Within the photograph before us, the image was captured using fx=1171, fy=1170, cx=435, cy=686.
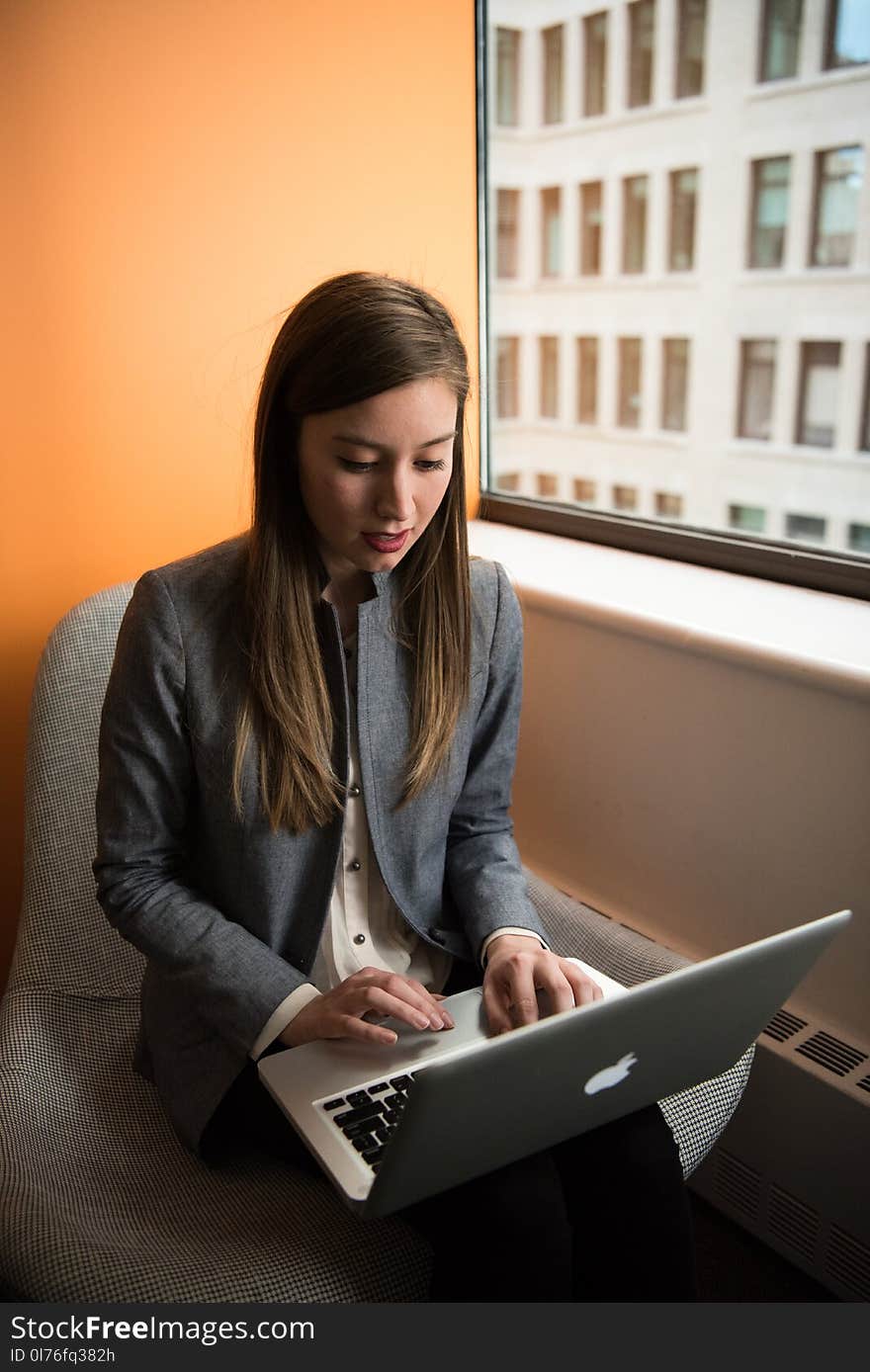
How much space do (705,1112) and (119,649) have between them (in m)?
0.79

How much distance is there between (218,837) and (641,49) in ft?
5.58

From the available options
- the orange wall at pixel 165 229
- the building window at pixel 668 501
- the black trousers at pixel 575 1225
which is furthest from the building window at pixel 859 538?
the black trousers at pixel 575 1225

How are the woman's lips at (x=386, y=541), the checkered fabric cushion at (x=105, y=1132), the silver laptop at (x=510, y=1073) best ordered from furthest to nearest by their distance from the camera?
1. the woman's lips at (x=386, y=541)
2. the checkered fabric cushion at (x=105, y=1132)
3. the silver laptop at (x=510, y=1073)

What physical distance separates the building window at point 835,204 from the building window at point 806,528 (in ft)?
1.34

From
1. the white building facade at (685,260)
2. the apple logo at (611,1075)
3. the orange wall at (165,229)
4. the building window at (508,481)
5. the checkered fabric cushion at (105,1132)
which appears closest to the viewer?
the apple logo at (611,1075)

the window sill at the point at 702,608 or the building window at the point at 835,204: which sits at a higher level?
the building window at the point at 835,204

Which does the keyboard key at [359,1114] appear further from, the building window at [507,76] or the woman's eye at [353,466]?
the building window at [507,76]

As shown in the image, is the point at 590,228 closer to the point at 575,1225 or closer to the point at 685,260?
the point at 685,260

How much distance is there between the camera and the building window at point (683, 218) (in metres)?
2.14

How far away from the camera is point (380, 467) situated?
1.07m

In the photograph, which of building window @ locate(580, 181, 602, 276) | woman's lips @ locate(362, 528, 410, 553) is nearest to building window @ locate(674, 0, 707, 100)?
building window @ locate(580, 181, 602, 276)

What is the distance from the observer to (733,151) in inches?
77.5

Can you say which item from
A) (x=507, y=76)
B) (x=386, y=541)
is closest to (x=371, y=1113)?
(x=386, y=541)

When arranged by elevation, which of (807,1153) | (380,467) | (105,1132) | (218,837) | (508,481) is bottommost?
(807,1153)
